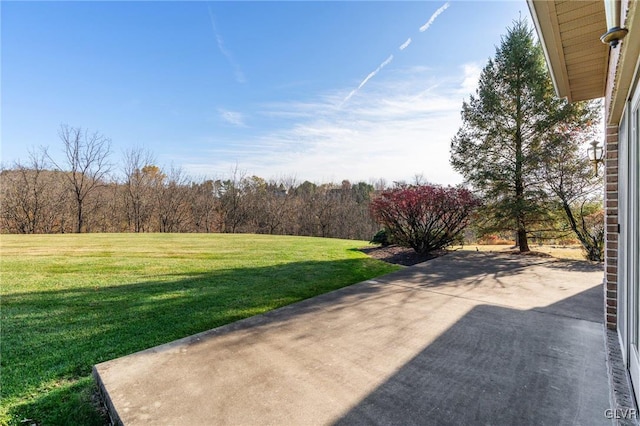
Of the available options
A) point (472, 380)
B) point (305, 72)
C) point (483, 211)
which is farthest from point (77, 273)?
point (483, 211)

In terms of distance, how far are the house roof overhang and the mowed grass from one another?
430 cm

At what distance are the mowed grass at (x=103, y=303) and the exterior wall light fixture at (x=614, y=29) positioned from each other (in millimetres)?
3808

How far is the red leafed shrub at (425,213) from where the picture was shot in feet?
27.4

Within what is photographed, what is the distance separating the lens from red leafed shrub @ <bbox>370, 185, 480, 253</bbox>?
8.34 meters

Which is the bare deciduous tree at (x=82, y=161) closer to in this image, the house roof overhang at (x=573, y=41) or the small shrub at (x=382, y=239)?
the small shrub at (x=382, y=239)

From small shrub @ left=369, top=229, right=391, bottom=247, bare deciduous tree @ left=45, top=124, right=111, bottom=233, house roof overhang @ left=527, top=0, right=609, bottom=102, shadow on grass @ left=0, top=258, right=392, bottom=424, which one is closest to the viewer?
shadow on grass @ left=0, top=258, right=392, bottom=424

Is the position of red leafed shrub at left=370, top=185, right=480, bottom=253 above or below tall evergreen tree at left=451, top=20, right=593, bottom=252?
below

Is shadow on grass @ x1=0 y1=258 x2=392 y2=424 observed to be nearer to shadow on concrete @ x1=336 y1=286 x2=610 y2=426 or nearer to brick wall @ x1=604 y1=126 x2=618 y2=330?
shadow on concrete @ x1=336 y1=286 x2=610 y2=426

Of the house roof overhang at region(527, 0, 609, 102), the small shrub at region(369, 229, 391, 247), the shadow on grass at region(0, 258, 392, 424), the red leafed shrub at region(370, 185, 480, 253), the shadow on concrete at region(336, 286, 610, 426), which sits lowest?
the shadow on grass at region(0, 258, 392, 424)

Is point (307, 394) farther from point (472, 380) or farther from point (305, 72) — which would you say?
point (305, 72)

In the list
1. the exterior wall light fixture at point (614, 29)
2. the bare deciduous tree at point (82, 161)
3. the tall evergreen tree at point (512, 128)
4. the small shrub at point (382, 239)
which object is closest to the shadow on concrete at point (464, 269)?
the tall evergreen tree at point (512, 128)

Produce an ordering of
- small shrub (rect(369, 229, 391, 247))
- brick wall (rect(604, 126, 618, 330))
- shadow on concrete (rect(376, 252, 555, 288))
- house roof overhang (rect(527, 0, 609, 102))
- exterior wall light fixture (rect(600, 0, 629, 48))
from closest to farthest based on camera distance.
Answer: exterior wall light fixture (rect(600, 0, 629, 48)) < house roof overhang (rect(527, 0, 609, 102)) < brick wall (rect(604, 126, 618, 330)) < shadow on concrete (rect(376, 252, 555, 288)) < small shrub (rect(369, 229, 391, 247))

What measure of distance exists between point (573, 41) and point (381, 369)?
3.74 metres

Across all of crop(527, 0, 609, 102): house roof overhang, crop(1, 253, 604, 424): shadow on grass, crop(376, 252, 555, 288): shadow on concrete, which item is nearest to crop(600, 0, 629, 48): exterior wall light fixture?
crop(527, 0, 609, 102): house roof overhang
